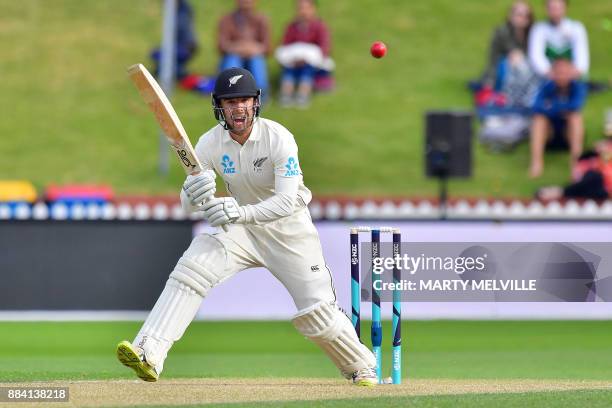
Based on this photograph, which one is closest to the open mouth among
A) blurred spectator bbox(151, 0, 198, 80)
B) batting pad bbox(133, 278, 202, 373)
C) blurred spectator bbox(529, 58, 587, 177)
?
batting pad bbox(133, 278, 202, 373)

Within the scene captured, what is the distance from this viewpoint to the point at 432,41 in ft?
76.6

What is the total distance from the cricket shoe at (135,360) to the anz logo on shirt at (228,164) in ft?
3.65

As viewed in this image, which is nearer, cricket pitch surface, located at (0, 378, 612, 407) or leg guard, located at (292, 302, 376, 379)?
cricket pitch surface, located at (0, 378, 612, 407)

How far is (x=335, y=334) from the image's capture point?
7.69m

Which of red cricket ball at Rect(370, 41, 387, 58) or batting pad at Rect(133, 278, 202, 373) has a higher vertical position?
red cricket ball at Rect(370, 41, 387, 58)

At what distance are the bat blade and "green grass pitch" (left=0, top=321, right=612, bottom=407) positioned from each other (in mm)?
1426

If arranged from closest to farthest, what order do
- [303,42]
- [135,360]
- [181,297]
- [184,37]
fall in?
[135,360]
[181,297]
[303,42]
[184,37]

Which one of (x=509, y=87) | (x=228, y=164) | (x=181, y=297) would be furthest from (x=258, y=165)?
(x=509, y=87)

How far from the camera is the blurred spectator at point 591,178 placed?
16.8 m

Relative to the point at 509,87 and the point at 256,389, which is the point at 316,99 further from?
the point at 256,389

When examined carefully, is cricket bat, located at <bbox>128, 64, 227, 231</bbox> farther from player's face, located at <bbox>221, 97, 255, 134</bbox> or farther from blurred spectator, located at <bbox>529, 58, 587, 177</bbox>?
blurred spectator, located at <bbox>529, 58, 587, 177</bbox>

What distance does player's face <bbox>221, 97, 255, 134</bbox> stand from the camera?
295 inches

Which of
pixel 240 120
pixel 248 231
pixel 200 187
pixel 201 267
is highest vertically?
pixel 240 120

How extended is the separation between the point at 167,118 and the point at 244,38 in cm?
1153
